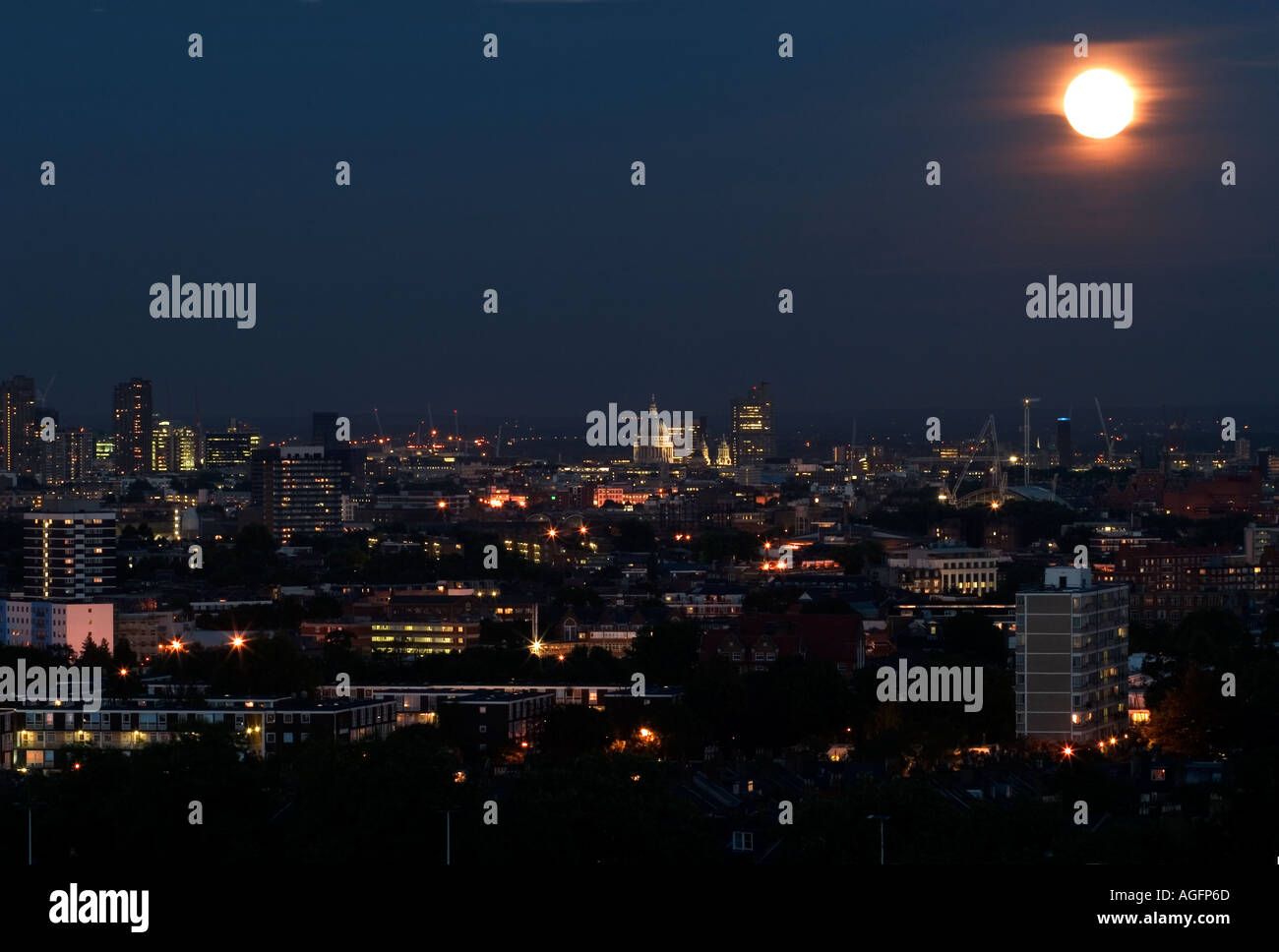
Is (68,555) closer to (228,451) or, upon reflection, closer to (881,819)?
(881,819)

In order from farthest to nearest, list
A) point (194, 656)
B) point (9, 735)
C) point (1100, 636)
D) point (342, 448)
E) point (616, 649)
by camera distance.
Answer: point (342, 448), point (616, 649), point (194, 656), point (1100, 636), point (9, 735)

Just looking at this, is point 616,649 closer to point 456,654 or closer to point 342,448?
point 456,654

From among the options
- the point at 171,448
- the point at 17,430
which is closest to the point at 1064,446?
the point at 171,448

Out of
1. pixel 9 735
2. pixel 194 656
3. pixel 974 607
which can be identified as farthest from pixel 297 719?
pixel 974 607

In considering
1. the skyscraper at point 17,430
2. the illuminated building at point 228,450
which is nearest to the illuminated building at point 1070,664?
the skyscraper at point 17,430

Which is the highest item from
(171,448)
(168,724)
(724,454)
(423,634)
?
(171,448)

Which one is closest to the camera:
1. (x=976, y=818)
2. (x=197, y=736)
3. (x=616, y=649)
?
(x=976, y=818)
